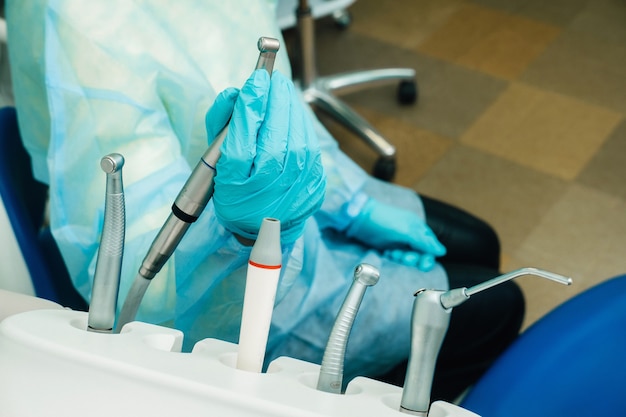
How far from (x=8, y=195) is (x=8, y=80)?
1.37ft

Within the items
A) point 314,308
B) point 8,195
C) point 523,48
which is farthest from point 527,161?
point 8,195

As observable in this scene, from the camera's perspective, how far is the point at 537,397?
3.83 ft

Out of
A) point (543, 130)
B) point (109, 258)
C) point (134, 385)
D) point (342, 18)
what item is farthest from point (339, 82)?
point (134, 385)

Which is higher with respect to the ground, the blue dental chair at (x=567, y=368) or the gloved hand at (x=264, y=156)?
the gloved hand at (x=264, y=156)

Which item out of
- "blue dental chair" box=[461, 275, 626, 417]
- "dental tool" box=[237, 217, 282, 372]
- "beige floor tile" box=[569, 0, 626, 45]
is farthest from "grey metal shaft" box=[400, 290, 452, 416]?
"beige floor tile" box=[569, 0, 626, 45]

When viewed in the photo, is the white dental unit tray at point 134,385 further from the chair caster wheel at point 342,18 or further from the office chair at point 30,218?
the chair caster wheel at point 342,18

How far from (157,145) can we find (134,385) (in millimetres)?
589

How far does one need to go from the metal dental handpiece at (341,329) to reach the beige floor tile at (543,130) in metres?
1.85

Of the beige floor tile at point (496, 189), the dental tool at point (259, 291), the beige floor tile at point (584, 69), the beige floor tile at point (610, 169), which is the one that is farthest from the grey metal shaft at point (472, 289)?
the beige floor tile at point (584, 69)

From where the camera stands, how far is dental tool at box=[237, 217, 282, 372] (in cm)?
66

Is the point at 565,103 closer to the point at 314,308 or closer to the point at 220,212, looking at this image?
the point at 314,308

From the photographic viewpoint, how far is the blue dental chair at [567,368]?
1167 mm

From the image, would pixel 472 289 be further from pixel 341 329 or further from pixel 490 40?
pixel 490 40

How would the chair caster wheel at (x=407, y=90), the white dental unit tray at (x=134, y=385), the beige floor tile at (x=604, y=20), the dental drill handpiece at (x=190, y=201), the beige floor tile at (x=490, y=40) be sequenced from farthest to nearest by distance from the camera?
the beige floor tile at (x=604, y=20) < the beige floor tile at (x=490, y=40) < the chair caster wheel at (x=407, y=90) < the dental drill handpiece at (x=190, y=201) < the white dental unit tray at (x=134, y=385)
